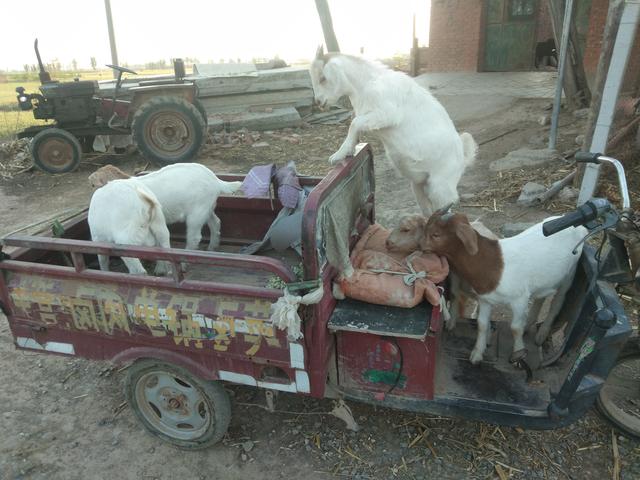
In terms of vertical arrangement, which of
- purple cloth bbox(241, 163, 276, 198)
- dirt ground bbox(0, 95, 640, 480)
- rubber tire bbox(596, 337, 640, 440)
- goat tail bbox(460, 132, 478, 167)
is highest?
goat tail bbox(460, 132, 478, 167)

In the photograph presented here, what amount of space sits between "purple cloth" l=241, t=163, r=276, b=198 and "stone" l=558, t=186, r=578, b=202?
14.0 feet

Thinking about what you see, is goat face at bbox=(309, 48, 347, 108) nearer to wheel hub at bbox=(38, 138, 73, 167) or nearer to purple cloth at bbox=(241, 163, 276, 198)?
purple cloth at bbox=(241, 163, 276, 198)

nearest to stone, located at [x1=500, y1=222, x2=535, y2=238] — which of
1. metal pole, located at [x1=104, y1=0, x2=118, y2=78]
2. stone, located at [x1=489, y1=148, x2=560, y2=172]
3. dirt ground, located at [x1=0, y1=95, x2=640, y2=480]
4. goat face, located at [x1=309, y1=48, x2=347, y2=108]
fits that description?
dirt ground, located at [x1=0, y1=95, x2=640, y2=480]

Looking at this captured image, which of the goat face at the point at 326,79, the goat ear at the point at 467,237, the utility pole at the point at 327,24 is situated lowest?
the goat ear at the point at 467,237

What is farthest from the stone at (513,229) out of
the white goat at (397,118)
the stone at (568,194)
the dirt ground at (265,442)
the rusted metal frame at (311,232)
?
the rusted metal frame at (311,232)

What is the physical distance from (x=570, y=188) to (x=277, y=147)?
19.7 feet

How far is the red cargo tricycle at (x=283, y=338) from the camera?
2.44 m

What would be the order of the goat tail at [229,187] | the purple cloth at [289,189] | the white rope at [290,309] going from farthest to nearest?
1. the goat tail at [229,187]
2. the purple cloth at [289,189]
3. the white rope at [290,309]

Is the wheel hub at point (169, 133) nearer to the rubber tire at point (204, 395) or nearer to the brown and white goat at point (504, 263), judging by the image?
the rubber tire at point (204, 395)

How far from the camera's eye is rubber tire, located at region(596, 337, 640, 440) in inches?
110

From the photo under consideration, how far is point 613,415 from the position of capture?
2.97 meters

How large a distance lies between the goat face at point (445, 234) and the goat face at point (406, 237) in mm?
80

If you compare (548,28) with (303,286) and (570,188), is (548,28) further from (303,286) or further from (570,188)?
(303,286)

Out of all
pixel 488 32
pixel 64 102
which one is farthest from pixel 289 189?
pixel 488 32
